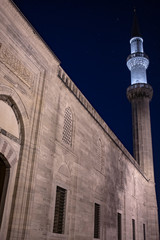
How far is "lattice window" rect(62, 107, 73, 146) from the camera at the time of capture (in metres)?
8.27

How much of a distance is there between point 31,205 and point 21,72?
122 inches

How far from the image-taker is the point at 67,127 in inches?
332

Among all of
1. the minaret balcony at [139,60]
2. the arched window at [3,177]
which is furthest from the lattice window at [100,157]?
the minaret balcony at [139,60]

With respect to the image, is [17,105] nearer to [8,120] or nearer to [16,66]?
[8,120]

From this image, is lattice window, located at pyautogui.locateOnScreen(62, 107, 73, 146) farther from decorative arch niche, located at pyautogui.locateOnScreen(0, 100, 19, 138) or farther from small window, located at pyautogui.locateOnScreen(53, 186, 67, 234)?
decorative arch niche, located at pyautogui.locateOnScreen(0, 100, 19, 138)

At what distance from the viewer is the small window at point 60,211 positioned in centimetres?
717

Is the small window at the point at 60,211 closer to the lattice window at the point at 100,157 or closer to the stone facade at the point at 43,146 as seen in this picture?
the stone facade at the point at 43,146

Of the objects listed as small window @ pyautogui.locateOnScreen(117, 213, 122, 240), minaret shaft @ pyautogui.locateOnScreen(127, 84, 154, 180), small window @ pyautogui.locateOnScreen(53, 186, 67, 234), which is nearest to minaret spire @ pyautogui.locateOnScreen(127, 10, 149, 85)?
minaret shaft @ pyautogui.locateOnScreen(127, 84, 154, 180)

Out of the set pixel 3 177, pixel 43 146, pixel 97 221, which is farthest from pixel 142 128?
pixel 3 177

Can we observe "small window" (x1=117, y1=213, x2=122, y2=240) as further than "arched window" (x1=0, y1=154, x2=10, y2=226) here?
Yes

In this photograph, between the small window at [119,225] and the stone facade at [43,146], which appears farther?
the small window at [119,225]

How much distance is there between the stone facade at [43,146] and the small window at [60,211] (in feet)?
0.37

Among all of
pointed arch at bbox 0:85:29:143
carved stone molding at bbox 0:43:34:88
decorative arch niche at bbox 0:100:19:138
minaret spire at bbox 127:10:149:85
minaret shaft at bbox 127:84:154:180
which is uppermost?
minaret spire at bbox 127:10:149:85

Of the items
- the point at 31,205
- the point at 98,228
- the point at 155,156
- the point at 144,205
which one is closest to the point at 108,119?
the point at 155,156
